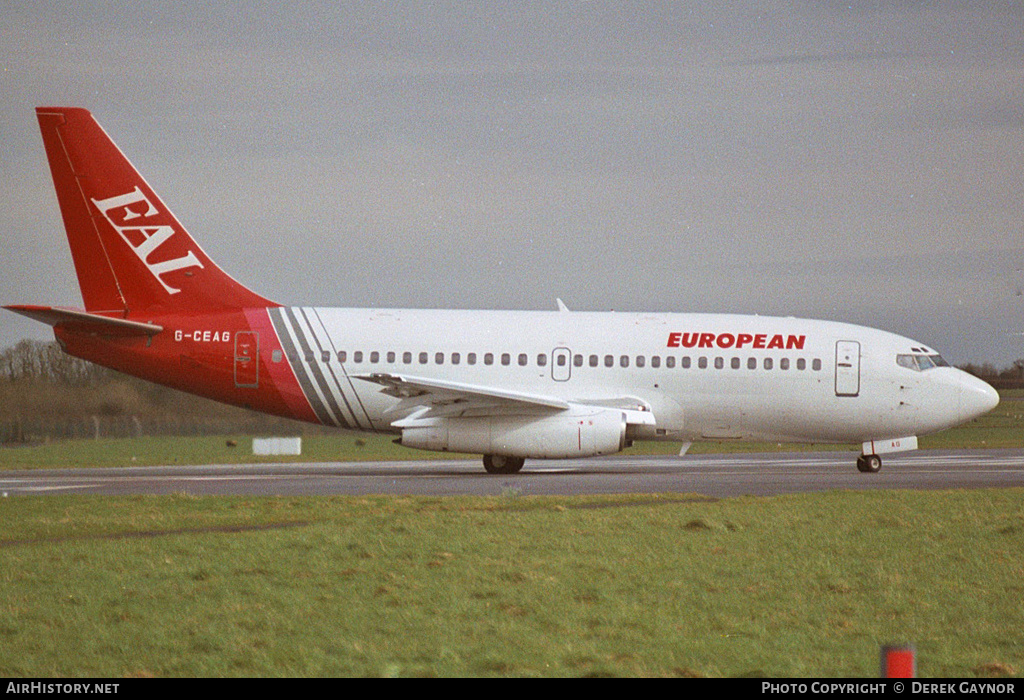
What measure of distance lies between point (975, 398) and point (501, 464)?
1145cm

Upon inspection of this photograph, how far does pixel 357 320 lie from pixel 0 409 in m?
11.0

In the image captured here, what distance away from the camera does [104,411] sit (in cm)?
3312

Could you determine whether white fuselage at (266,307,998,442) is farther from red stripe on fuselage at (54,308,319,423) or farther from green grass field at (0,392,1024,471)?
green grass field at (0,392,1024,471)

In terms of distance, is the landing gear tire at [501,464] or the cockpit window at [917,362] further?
the cockpit window at [917,362]

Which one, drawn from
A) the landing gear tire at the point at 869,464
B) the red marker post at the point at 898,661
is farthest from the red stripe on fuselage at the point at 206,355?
the red marker post at the point at 898,661

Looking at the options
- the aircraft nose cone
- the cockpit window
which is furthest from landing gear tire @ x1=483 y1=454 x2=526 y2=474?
the aircraft nose cone

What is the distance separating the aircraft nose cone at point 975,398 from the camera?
29.3 m

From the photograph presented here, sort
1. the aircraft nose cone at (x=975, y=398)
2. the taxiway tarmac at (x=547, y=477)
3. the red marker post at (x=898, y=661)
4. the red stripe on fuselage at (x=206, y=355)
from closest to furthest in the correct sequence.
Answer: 1. the red marker post at (x=898, y=661)
2. the taxiway tarmac at (x=547, y=477)
3. the red stripe on fuselage at (x=206, y=355)
4. the aircraft nose cone at (x=975, y=398)

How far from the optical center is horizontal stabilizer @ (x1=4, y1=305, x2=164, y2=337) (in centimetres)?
2831

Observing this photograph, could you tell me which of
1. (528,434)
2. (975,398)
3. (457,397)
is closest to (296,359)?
(457,397)

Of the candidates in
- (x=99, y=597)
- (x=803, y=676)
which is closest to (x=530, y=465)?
(x=99, y=597)

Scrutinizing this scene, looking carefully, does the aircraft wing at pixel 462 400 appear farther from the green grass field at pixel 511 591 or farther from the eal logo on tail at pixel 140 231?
the green grass field at pixel 511 591

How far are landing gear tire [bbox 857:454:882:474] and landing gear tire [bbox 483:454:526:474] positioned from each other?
8.02 meters

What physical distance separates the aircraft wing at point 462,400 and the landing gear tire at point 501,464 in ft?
5.47
